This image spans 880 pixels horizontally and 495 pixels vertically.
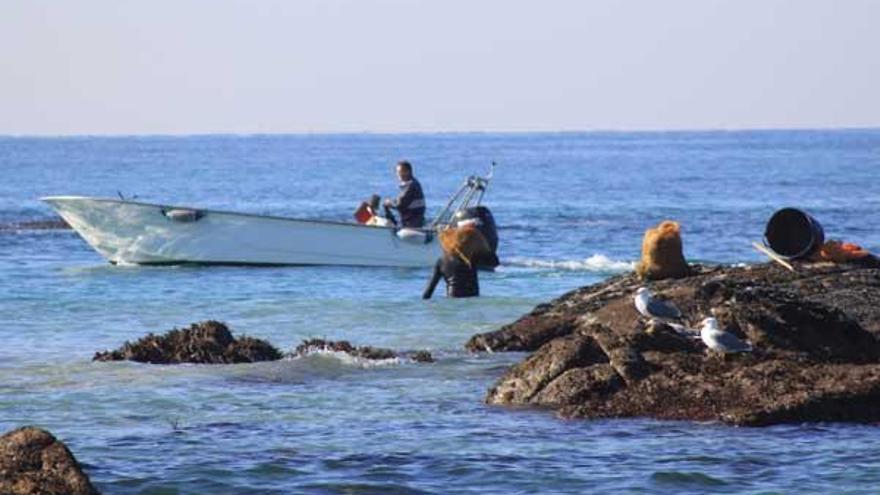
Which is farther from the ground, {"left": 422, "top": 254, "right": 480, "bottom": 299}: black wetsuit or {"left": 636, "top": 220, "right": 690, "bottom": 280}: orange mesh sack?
{"left": 636, "top": 220, "right": 690, "bottom": 280}: orange mesh sack

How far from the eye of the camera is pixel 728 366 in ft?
50.9

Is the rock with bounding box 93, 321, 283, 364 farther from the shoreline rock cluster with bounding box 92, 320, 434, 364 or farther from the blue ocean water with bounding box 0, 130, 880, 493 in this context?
the blue ocean water with bounding box 0, 130, 880, 493

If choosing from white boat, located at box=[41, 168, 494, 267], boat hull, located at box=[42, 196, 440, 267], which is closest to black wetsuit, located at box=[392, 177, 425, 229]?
white boat, located at box=[41, 168, 494, 267]

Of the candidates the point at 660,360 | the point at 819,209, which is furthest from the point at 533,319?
the point at 819,209

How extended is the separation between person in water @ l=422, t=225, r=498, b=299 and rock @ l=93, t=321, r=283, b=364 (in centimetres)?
541

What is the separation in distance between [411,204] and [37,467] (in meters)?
19.5

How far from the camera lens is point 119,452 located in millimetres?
14211

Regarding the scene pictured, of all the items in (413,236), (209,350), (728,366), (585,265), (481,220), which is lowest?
(585,265)

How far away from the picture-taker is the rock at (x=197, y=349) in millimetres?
19234

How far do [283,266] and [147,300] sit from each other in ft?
17.9

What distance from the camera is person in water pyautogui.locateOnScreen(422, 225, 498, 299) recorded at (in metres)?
24.8

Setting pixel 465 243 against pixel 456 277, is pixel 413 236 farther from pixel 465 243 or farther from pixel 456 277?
pixel 465 243

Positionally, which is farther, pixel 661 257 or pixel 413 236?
pixel 413 236

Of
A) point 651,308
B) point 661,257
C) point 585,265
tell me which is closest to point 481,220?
point 585,265
